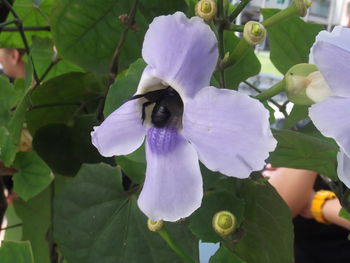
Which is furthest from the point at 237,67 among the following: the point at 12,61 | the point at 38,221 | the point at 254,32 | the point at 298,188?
the point at 298,188

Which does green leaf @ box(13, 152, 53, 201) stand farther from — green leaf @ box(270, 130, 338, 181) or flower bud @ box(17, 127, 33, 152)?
green leaf @ box(270, 130, 338, 181)

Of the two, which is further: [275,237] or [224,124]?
[275,237]

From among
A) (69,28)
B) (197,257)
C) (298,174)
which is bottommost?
(298,174)

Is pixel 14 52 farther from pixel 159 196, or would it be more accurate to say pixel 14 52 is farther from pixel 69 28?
pixel 159 196

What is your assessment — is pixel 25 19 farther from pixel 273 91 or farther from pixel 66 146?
pixel 273 91

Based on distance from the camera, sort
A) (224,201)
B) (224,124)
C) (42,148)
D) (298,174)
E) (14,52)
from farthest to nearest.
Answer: (298,174) < (14,52) < (42,148) < (224,201) < (224,124)

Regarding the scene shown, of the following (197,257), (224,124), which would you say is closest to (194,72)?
(224,124)
